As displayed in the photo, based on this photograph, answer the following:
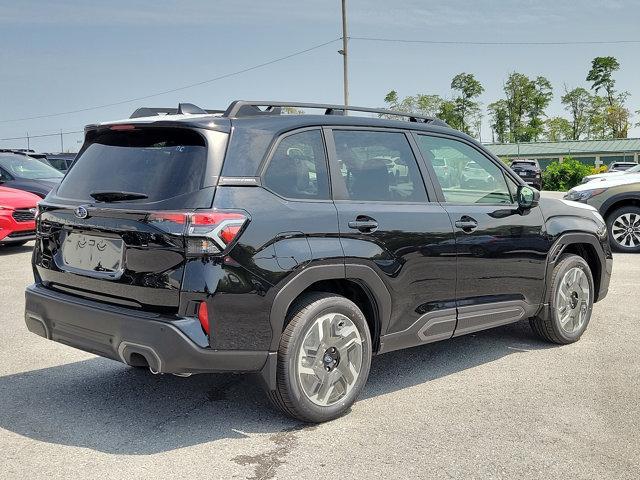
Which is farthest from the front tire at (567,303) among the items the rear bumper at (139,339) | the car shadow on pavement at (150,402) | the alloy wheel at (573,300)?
the rear bumper at (139,339)

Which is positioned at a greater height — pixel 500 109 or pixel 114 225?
pixel 500 109

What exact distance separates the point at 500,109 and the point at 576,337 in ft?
296

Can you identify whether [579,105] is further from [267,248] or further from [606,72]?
[267,248]

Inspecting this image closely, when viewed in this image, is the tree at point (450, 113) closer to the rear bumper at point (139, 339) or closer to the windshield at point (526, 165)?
the windshield at point (526, 165)

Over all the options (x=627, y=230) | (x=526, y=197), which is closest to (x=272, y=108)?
(x=526, y=197)

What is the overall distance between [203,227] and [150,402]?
1.48 meters

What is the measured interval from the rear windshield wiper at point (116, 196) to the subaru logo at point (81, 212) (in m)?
0.10

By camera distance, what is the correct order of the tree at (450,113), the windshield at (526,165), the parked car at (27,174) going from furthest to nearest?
the tree at (450,113) → the windshield at (526,165) → the parked car at (27,174)

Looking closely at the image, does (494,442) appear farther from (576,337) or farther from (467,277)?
(576,337)

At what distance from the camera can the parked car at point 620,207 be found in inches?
466

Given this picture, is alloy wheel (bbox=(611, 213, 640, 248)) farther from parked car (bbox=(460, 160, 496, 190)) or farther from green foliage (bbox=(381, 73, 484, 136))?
green foliage (bbox=(381, 73, 484, 136))

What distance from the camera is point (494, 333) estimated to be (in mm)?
6430

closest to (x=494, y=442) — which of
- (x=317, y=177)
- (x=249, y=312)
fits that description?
(x=249, y=312)

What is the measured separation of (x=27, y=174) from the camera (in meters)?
13.8
